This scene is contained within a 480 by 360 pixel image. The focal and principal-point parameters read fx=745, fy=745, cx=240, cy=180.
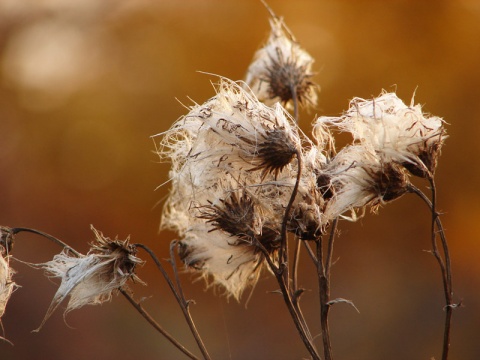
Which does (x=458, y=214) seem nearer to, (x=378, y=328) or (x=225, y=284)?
(x=378, y=328)

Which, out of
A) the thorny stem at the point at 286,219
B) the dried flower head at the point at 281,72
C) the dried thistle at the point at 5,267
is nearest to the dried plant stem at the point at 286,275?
the thorny stem at the point at 286,219

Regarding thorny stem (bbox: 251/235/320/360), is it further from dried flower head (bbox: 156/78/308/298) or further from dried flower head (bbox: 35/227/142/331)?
dried flower head (bbox: 35/227/142/331)

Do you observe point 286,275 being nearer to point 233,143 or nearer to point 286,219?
point 286,219

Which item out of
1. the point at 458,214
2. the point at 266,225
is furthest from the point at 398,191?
the point at 458,214

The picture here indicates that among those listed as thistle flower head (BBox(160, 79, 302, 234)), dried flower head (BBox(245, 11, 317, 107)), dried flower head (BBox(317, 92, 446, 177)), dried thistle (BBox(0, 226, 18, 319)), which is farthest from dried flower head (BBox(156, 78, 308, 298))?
dried flower head (BBox(245, 11, 317, 107))

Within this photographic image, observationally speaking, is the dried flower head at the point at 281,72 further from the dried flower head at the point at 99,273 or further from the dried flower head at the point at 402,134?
the dried flower head at the point at 99,273

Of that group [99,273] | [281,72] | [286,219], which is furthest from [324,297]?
[281,72]
